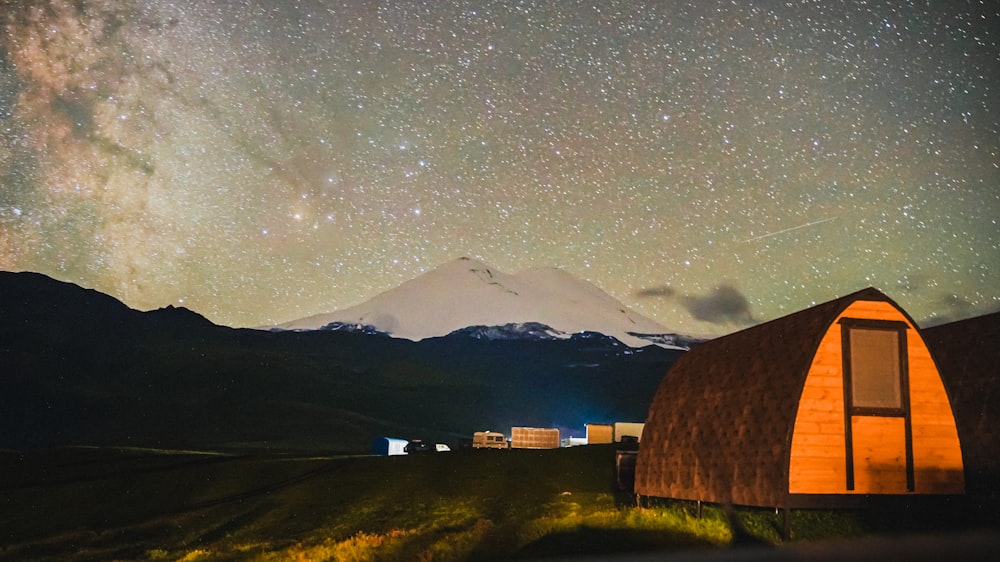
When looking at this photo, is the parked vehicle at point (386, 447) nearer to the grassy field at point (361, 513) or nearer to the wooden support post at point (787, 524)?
the grassy field at point (361, 513)

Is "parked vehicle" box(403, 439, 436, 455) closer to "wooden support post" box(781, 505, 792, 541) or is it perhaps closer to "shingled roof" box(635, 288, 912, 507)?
"shingled roof" box(635, 288, 912, 507)

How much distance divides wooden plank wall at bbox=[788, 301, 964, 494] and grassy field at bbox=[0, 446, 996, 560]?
118cm

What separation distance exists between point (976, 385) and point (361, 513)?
70.3ft

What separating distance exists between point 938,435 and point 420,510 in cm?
1801

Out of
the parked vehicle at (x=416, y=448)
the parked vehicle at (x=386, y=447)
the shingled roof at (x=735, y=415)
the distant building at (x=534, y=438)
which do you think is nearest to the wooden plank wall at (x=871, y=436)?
the shingled roof at (x=735, y=415)

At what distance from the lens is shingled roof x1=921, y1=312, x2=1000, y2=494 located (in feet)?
71.1

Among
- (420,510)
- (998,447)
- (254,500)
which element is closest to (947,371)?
(998,447)

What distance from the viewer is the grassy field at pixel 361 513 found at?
795 inches

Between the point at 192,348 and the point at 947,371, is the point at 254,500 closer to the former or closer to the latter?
the point at 947,371

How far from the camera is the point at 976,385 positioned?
910 inches

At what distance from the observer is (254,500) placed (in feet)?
113

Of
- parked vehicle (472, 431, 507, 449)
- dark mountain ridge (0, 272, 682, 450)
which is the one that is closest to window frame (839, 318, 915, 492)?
parked vehicle (472, 431, 507, 449)

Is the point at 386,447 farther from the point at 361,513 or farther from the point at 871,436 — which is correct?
the point at 871,436

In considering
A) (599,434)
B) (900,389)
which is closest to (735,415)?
(900,389)
